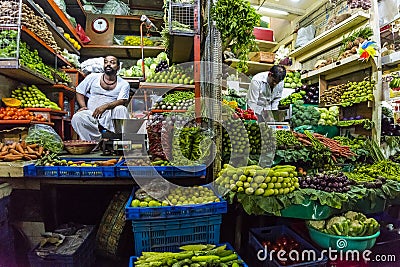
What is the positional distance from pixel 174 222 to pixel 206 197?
324mm

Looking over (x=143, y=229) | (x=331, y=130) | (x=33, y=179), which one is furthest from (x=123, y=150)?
(x=331, y=130)

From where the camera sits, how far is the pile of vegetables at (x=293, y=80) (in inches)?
204

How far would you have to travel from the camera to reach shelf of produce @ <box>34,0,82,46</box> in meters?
3.87

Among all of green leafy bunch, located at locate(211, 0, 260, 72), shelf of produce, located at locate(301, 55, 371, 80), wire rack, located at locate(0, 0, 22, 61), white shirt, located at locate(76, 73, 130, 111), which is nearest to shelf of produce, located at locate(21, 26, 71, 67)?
wire rack, located at locate(0, 0, 22, 61)

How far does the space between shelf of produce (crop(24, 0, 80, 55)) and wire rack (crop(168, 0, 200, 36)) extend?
2010mm

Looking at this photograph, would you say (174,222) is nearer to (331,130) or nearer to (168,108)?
(168,108)

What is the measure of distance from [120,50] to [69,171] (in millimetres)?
3688

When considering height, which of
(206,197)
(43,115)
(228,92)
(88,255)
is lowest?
(88,255)

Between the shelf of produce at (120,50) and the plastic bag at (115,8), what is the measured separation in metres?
0.79

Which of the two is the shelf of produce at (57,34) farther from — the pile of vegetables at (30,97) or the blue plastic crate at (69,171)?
the blue plastic crate at (69,171)

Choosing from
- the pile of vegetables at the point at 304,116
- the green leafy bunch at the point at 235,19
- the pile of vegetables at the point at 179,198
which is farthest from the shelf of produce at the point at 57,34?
the pile of vegetables at the point at 304,116

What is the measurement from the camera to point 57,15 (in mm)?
4168

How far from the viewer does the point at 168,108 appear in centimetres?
323

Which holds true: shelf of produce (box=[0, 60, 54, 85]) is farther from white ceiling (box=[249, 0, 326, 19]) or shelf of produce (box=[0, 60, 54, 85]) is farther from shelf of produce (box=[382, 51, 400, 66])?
shelf of produce (box=[382, 51, 400, 66])
